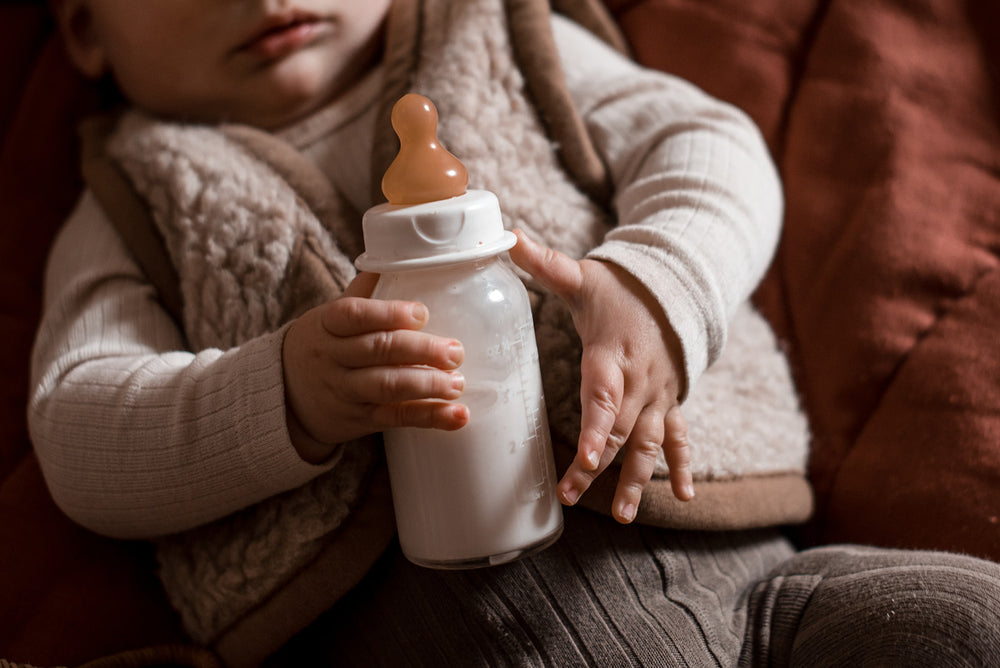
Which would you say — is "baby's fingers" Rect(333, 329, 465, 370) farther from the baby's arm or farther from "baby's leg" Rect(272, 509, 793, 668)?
"baby's leg" Rect(272, 509, 793, 668)

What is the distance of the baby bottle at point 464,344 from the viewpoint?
0.59 metres

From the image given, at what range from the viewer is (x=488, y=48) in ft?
3.06

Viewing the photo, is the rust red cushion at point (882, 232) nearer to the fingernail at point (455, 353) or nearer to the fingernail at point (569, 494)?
the fingernail at point (569, 494)

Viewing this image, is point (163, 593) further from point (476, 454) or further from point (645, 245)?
point (645, 245)

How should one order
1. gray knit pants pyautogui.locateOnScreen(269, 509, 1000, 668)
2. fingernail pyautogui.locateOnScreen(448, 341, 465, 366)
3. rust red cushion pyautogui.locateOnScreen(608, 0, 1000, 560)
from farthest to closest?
1. rust red cushion pyautogui.locateOnScreen(608, 0, 1000, 560)
2. gray knit pants pyautogui.locateOnScreen(269, 509, 1000, 668)
3. fingernail pyautogui.locateOnScreen(448, 341, 465, 366)

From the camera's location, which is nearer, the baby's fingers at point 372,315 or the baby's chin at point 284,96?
the baby's fingers at point 372,315

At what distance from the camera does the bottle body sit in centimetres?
62

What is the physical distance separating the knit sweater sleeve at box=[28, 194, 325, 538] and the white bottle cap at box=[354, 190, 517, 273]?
16cm

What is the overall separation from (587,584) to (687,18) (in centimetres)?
75

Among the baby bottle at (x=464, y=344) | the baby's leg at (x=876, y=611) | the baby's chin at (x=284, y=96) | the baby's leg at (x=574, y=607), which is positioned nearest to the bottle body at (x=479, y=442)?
the baby bottle at (x=464, y=344)

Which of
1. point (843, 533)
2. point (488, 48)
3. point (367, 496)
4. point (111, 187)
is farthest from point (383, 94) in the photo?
point (843, 533)

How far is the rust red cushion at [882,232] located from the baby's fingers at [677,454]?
0.31 m

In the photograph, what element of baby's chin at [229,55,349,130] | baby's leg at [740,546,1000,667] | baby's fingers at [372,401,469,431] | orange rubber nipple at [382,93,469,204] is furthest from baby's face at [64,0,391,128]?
baby's leg at [740,546,1000,667]

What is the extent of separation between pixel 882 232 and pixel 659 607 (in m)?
0.51
